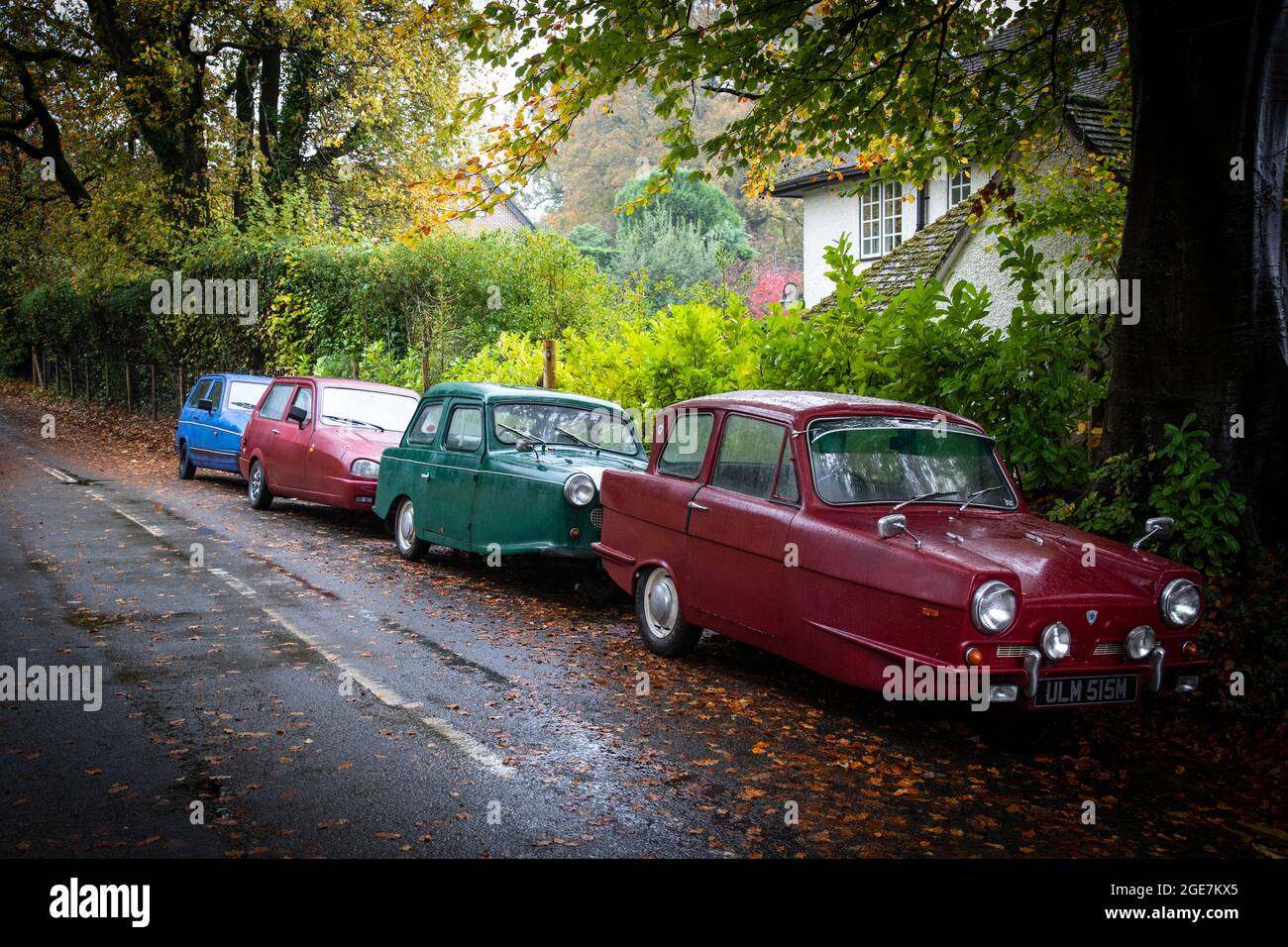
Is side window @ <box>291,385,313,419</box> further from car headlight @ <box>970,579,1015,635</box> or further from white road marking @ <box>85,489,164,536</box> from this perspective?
car headlight @ <box>970,579,1015,635</box>

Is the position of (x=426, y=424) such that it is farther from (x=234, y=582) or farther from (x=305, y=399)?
(x=305, y=399)

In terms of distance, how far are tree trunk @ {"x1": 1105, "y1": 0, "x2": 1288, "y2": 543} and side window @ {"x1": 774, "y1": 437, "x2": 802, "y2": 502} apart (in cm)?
303

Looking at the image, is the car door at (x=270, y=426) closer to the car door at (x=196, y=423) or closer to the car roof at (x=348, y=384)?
the car roof at (x=348, y=384)

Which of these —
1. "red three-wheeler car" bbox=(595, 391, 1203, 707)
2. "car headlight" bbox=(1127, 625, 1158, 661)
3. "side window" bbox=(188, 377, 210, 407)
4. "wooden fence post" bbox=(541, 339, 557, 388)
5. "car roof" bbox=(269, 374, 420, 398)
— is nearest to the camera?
"red three-wheeler car" bbox=(595, 391, 1203, 707)

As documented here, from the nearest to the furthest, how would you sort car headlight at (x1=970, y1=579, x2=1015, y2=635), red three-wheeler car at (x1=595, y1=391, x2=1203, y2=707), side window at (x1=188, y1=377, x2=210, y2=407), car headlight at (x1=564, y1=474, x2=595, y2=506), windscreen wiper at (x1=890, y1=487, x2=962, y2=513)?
car headlight at (x1=970, y1=579, x2=1015, y2=635), red three-wheeler car at (x1=595, y1=391, x2=1203, y2=707), windscreen wiper at (x1=890, y1=487, x2=962, y2=513), car headlight at (x1=564, y1=474, x2=595, y2=506), side window at (x1=188, y1=377, x2=210, y2=407)

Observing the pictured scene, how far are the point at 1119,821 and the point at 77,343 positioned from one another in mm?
42787

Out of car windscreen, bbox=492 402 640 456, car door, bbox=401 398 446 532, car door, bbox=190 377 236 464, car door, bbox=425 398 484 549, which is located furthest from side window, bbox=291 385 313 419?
car windscreen, bbox=492 402 640 456

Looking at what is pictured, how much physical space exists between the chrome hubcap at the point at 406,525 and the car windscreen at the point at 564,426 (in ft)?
5.84

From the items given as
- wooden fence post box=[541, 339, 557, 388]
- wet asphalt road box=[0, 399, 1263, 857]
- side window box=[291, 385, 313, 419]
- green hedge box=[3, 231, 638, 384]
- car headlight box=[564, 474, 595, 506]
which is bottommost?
wet asphalt road box=[0, 399, 1263, 857]

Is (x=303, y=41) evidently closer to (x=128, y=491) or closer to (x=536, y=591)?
(x=128, y=491)

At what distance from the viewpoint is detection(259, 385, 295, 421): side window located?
16078 millimetres

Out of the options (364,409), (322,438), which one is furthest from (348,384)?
(322,438)

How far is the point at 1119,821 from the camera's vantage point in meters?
5.17
